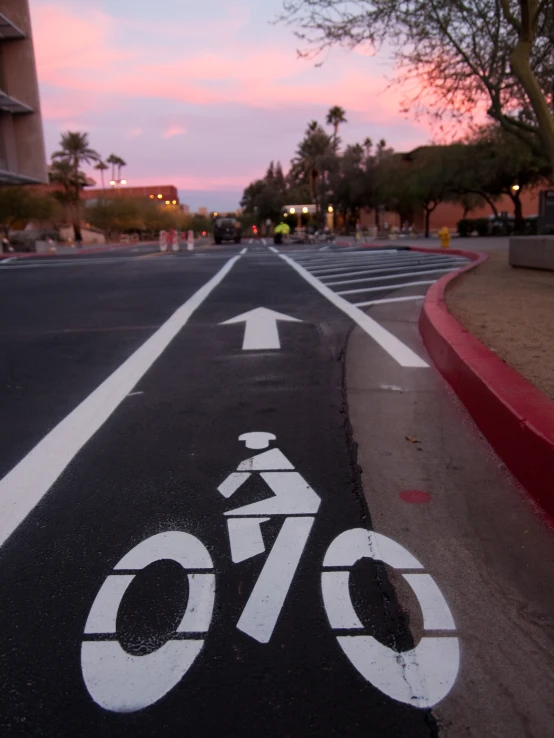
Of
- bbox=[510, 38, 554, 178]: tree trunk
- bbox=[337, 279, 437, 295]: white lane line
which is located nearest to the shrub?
bbox=[510, 38, 554, 178]: tree trunk

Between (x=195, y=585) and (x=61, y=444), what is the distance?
208cm

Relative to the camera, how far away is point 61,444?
4531 millimetres

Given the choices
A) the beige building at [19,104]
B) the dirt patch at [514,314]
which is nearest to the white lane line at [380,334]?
the dirt patch at [514,314]

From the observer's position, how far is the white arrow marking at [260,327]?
786 centimetres

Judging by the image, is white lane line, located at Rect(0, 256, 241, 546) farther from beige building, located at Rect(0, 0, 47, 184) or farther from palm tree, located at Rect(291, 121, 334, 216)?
palm tree, located at Rect(291, 121, 334, 216)

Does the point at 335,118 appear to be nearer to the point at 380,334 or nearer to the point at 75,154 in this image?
the point at 75,154

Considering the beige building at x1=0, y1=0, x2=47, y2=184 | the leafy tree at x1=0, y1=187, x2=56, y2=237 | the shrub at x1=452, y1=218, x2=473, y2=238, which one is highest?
the beige building at x1=0, y1=0, x2=47, y2=184

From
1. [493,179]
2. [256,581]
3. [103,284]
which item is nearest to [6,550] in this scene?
[256,581]

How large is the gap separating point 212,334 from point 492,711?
6.75m

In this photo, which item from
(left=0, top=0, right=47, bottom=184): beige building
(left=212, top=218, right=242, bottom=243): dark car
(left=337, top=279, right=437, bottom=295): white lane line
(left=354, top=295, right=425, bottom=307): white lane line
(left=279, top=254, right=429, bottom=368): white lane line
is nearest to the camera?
(left=279, top=254, right=429, bottom=368): white lane line

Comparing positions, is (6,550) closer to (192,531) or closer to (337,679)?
(192,531)

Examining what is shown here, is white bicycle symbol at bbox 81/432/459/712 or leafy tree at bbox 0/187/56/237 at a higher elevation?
leafy tree at bbox 0/187/56/237

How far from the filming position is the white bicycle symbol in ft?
7.32

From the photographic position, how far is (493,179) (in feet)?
144
